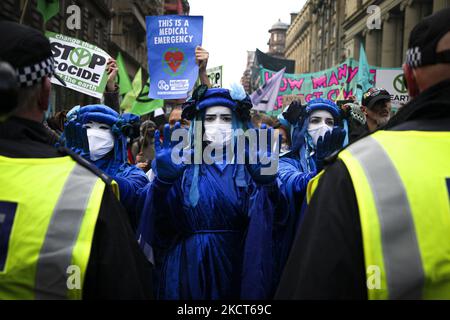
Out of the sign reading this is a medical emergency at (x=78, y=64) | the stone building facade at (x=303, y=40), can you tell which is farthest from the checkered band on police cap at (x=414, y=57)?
the stone building facade at (x=303, y=40)

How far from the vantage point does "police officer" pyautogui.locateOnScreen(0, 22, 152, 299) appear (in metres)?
1.82

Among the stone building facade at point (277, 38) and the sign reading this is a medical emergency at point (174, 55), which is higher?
the stone building facade at point (277, 38)

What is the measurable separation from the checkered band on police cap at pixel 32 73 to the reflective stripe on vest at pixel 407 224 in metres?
1.15

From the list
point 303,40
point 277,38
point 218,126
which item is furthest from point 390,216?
point 277,38

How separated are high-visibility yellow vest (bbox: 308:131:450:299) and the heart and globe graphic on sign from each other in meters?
4.65

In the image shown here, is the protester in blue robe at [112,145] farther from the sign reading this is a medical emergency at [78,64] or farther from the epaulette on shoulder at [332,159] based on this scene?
the sign reading this is a medical emergency at [78,64]

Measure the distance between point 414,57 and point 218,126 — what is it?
2.19 m

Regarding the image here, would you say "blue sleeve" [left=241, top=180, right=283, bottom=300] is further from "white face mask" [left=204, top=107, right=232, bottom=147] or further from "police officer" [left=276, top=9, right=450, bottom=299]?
"police officer" [left=276, top=9, right=450, bottom=299]

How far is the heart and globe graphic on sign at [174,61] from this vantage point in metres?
6.19

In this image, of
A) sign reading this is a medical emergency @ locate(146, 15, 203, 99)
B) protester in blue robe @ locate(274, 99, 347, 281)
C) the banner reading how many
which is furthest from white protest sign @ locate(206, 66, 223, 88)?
the banner reading how many

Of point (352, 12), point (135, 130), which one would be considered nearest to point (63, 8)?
point (135, 130)

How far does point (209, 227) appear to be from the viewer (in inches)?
141
